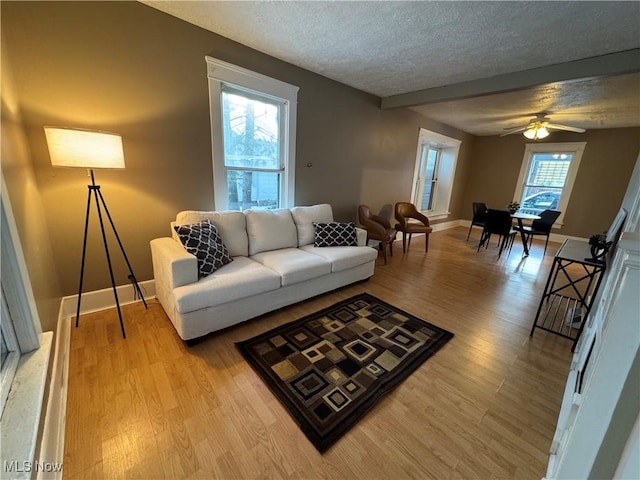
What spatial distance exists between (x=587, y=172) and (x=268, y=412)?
300 inches

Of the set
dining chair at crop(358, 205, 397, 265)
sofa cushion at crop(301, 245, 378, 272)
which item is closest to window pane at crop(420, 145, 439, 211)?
dining chair at crop(358, 205, 397, 265)

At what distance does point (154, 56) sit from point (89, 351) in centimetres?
239

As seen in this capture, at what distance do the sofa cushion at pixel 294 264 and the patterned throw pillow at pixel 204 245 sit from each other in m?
0.41

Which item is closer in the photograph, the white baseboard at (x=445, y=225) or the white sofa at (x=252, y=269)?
the white sofa at (x=252, y=269)

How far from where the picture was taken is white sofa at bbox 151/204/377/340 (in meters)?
1.87

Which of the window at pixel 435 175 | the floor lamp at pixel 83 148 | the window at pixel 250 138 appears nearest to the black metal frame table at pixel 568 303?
the window at pixel 250 138

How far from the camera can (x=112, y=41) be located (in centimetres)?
200

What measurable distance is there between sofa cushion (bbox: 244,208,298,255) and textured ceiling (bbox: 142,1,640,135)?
1.71 m

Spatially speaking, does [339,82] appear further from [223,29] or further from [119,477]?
[119,477]

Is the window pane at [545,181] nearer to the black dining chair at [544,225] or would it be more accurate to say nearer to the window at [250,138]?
the black dining chair at [544,225]

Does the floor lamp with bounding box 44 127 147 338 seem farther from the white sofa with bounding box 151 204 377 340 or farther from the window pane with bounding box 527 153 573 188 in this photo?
the window pane with bounding box 527 153 573 188

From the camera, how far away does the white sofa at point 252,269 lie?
6.14 ft

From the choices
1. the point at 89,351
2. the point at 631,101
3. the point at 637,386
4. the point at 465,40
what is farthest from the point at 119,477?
the point at 631,101

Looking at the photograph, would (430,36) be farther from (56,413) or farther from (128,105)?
(56,413)
